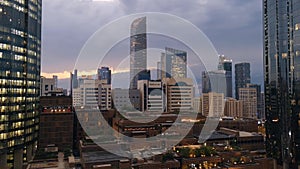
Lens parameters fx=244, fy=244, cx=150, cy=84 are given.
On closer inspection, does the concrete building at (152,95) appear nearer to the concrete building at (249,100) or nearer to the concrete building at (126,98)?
the concrete building at (126,98)

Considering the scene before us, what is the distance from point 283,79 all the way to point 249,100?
37911 millimetres

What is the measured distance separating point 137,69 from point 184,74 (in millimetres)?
10962

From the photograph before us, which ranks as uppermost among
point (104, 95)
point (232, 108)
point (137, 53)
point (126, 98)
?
point (137, 53)

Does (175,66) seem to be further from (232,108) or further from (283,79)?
(283,79)

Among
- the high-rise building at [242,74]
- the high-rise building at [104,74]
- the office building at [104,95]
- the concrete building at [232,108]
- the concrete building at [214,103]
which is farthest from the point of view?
the high-rise building at [242,74]

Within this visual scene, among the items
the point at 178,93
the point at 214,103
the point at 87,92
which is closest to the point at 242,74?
the point at 214,103

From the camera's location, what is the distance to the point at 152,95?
1629 inches

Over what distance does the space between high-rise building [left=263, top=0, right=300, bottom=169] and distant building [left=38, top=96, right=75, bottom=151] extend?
15.1 meters

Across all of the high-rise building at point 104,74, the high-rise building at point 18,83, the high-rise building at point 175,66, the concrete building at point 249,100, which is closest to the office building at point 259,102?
the concrete building at point 249,100

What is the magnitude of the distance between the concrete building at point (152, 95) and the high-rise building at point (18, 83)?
70.7 feet

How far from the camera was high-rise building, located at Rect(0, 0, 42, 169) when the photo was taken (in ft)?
56.4

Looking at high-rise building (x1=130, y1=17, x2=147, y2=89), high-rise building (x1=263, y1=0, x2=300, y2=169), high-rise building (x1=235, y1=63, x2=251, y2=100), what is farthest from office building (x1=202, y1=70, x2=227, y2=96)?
high-rise building (x1=263, y1=0, x2=300, y2=169)

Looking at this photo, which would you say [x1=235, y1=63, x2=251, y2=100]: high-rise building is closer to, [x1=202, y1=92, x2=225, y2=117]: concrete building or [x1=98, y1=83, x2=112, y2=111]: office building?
[x1=202, y1=92, x2=225, y2=117]: concrete building

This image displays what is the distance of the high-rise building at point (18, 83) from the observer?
17203 mm
